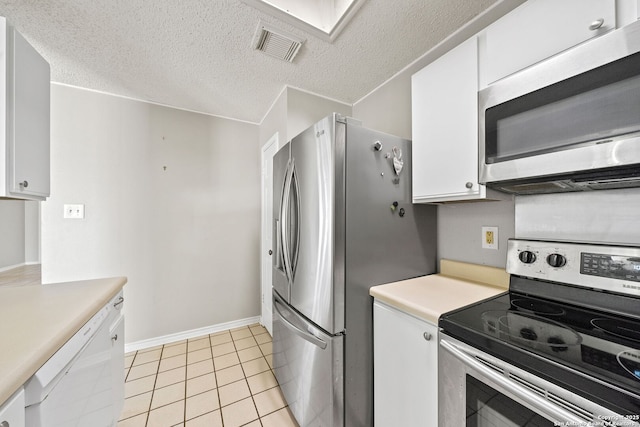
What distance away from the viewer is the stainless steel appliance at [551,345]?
1.87 ft

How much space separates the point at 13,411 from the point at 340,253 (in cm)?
110

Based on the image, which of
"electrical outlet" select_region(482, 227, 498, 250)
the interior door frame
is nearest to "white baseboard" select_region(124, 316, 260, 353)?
the interior door frame

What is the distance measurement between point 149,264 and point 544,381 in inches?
117

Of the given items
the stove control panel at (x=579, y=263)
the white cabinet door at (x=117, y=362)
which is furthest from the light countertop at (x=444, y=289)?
the white cabinet door at (x=117, y=362)

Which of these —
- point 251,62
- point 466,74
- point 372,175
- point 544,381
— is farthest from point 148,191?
point 544,381

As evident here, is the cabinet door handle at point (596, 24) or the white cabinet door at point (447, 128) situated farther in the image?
the white cabinet door at point (447, 128)

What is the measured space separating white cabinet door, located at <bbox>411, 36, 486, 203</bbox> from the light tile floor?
1725mm

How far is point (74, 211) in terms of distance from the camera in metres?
2.14

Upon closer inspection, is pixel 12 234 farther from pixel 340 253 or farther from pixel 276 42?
pixel 340 253

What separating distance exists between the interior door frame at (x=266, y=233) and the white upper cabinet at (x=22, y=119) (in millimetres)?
1581

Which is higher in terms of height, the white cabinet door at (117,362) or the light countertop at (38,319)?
the light countertop at (38,319)

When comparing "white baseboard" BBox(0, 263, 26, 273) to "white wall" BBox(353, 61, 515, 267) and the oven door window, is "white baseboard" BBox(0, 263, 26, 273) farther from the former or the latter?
the oven door window

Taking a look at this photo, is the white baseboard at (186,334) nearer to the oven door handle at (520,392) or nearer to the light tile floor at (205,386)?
the light tile floor at (205,386)

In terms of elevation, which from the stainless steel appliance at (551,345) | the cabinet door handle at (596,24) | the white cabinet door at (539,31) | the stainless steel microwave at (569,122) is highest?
the white cabinet door at (539,31)
